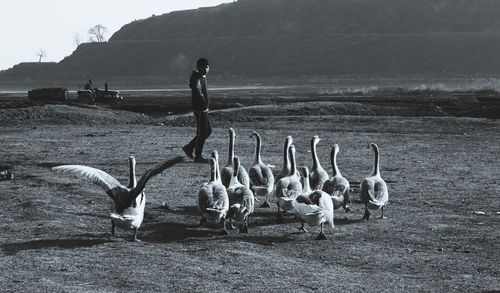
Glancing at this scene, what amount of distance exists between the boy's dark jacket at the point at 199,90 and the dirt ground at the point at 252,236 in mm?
1697

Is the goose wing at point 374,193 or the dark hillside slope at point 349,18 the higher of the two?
the dark hillside slope at point 349,18

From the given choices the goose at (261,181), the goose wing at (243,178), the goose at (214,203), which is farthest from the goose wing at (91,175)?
the goose at (261,181)

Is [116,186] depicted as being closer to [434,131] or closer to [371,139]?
[371,139]

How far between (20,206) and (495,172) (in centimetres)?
1194

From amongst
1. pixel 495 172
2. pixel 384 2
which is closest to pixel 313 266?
pixel 495 172

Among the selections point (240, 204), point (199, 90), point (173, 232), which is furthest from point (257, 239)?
point (199, 90)

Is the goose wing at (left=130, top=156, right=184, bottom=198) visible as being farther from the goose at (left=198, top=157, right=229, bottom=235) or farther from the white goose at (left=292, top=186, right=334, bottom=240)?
the white goose at (left=292, top=186, right=334, bottom=240)

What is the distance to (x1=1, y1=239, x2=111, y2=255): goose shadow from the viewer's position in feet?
36.8

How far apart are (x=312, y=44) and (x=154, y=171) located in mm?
152734

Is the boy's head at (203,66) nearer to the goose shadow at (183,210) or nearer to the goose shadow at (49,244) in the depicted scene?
the goose shadow at (183,210)

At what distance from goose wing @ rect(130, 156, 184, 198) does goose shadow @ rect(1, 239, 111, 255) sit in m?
0.98

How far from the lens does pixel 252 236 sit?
12.5 m

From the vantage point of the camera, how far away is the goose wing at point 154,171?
1068 centimetres

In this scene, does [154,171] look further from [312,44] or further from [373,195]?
[312,44]
